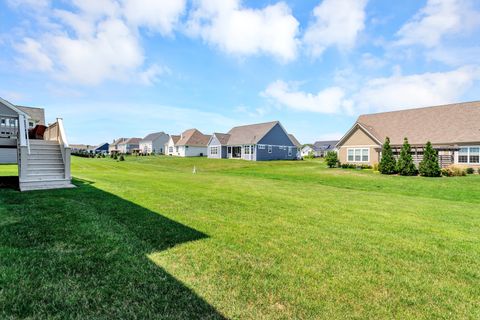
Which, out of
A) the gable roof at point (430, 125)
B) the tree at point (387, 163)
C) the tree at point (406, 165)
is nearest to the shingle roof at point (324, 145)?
the gable roof at point (430, 125)

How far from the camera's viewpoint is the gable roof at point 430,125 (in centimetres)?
2662

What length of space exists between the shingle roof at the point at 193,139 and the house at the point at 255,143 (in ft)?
30.3

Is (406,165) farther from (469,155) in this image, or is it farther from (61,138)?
(61,138)

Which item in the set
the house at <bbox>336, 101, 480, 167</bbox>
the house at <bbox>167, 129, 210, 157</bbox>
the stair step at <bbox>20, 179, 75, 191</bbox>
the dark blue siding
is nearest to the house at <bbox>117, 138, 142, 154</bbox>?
the house at <bbox>167, 129, 210, 157</bbox>

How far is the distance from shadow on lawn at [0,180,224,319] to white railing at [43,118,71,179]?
16.7 feet

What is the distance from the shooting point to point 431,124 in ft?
97.5

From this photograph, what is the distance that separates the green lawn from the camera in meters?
2.95

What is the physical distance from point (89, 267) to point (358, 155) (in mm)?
34749

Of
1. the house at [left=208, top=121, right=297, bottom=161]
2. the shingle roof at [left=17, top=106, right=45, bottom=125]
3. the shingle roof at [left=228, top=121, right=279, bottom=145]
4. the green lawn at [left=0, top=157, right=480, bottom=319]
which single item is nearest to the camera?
the green lawn at [left=0, top=157, right=480, bottom=319]

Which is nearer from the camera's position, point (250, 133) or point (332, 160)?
point (332, 160)

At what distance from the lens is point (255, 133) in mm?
49250

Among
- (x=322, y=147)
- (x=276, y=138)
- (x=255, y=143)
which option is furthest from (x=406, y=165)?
(x=322, y=147)

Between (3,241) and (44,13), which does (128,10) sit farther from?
(3,241)

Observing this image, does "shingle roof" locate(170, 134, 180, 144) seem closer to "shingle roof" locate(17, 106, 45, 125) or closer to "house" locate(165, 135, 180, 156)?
"house" locate(165, 135, 180, 156)
